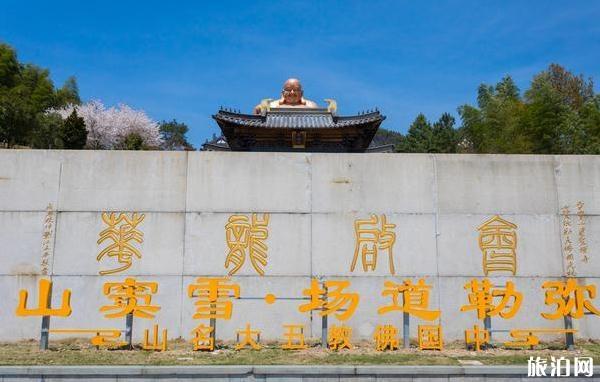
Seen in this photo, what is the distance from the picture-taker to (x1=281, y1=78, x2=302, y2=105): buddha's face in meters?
16.1

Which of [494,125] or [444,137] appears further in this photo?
[444,137]

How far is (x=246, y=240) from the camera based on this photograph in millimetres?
7605

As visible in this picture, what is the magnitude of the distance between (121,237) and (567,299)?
6.33 metres

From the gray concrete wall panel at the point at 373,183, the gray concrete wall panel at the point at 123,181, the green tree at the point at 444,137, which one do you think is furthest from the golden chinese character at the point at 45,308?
the green tree at the point at 444,137

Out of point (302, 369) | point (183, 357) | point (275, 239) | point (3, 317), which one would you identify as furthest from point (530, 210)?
point (3, 317)

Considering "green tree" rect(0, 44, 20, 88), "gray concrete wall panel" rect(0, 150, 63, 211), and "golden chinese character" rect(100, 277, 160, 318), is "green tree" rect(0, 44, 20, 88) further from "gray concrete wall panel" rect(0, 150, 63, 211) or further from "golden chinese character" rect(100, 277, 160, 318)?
"golden chinese character" rect(100, 277, 160, 318)

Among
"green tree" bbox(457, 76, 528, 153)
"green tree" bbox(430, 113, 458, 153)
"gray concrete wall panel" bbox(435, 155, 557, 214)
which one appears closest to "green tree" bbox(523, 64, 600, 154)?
"green tree" bbox(457, 76, 528, 153)

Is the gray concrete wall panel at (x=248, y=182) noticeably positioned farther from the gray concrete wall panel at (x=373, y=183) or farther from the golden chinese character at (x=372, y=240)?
the golden chinese character at (x=372, y=240)

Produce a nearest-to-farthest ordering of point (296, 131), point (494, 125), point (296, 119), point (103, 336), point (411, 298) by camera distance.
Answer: point (103, 336)
point (411, 298)
point (296, 131)
point (296, 119)
point (494, 125)

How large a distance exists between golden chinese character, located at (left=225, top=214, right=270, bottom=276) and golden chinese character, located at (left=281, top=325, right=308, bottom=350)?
912mm

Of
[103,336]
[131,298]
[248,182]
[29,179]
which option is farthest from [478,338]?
[29,179]

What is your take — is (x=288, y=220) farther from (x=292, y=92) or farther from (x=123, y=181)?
(x=292, y=92)

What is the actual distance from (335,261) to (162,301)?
2597 mm

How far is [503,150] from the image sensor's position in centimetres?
2044
